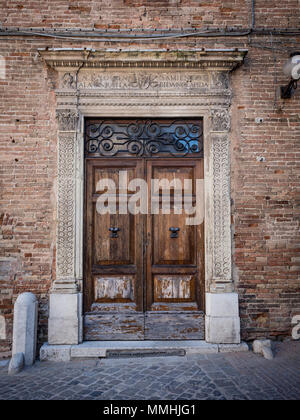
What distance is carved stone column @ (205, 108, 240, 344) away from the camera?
4.60m

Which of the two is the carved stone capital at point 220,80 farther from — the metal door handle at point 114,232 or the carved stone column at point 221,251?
the metal door handle at point 114,232

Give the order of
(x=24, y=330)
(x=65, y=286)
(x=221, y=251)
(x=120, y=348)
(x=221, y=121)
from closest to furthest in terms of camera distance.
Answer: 1. (x=24, y=330)
2. (x=120, y=348)
3. (x=65, y=286)
4. (x=221, y=251)
5. (x=221, y=121)

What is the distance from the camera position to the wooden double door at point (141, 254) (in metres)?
4.88

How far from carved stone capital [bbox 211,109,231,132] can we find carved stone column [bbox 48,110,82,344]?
2.17 metres

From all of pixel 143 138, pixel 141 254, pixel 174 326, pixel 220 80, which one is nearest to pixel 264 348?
pixel 174 326

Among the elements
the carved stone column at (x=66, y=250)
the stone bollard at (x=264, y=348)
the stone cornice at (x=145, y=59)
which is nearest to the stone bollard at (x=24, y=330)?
the carved stone column at (x=66, y=250)

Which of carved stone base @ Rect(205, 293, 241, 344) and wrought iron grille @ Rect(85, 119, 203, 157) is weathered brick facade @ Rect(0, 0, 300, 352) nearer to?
carved stone base @ Rect(205, 293, 241, 344)

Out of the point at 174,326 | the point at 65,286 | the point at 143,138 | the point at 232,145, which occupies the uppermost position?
the point at 143,138

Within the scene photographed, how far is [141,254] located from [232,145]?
→ 2252 millimetres

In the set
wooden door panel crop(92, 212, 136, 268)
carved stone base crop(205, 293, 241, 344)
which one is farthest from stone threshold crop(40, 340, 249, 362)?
wooden door panel crop(92, 212, 136, 268)

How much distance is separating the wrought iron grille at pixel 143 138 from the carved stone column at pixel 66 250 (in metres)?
0.33

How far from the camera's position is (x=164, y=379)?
3701mm

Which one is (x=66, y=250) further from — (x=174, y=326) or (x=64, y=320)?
(x=174, y=326)
